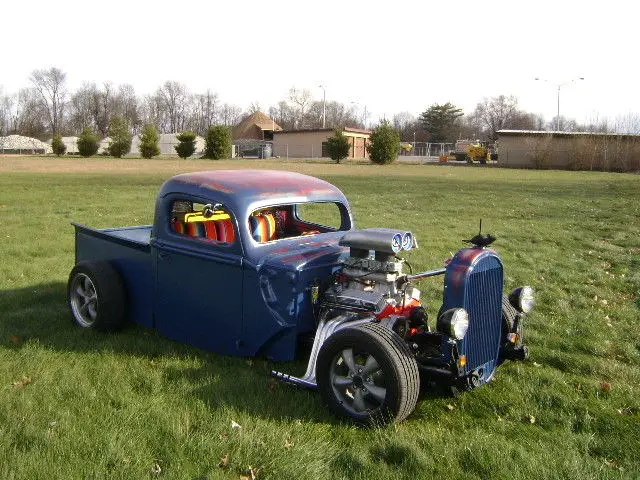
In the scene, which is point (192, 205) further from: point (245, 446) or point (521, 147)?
point (521, 147)

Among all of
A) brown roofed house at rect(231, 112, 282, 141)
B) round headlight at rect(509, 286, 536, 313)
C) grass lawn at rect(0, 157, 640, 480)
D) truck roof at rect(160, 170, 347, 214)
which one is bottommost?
grass lawn at rect(0, 157, 640, 480)

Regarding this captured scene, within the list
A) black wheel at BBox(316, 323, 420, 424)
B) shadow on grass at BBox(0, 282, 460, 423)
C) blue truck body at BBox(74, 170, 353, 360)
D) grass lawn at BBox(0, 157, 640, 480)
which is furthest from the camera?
blue truck body at BBox(74, 170, 353, 360)

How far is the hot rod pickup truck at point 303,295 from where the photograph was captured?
13.4ft

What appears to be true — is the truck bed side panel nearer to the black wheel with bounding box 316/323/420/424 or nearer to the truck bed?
the truck bed

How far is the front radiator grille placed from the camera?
13.7 feet

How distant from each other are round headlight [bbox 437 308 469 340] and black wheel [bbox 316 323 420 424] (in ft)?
0.91

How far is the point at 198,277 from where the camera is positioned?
Answer: 5156 millimetres

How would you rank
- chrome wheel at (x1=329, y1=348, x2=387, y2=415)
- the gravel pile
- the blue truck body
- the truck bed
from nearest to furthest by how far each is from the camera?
chrome wheel at (x1=329, y1=348, x2=387, y2=415) < the blue truck body < the truck bed < the gravel pile

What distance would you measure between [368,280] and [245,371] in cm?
119

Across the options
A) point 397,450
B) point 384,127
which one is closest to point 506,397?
point 397,450

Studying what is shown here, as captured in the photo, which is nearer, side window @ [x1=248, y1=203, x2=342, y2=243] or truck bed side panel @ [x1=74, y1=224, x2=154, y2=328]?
side window @ [x1=248, y1=203, x2=342, y2=243]

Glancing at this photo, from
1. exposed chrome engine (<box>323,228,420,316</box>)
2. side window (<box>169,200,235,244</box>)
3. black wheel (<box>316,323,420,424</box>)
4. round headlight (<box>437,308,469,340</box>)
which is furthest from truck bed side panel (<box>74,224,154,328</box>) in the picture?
round headlight (<box>437,308,469,340</box>)

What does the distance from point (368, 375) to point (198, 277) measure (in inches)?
69.3

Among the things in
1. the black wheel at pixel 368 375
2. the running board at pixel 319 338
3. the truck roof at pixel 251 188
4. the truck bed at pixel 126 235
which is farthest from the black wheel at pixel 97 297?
the black wheel at pixel 368 375
